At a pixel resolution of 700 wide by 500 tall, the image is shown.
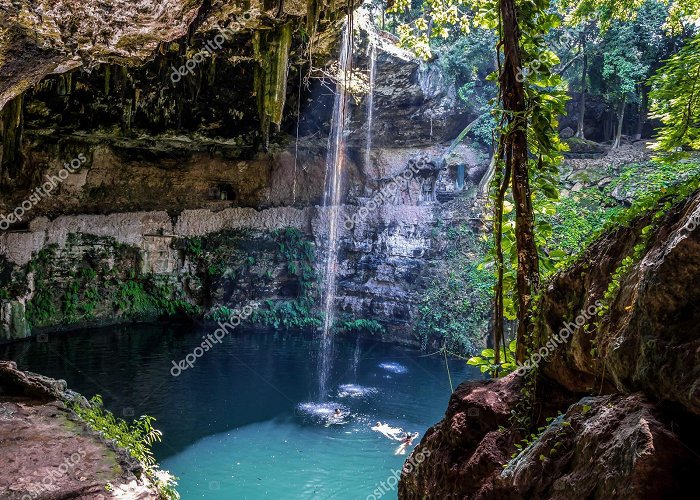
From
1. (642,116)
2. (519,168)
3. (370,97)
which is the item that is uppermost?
(642,116)

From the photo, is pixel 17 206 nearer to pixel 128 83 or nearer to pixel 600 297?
pixel 128 83

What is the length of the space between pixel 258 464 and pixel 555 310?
19.5ft

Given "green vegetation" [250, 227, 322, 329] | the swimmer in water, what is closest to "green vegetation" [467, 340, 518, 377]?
the swimmer in water

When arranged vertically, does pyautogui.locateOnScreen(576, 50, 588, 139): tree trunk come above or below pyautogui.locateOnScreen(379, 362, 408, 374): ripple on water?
above

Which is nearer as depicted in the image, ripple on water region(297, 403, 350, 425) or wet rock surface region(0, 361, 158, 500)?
wet rock surface region(0, 361, 158, 500)

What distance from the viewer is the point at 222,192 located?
15.4 meters

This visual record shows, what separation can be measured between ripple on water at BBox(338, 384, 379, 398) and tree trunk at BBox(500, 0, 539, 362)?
7.69 metres

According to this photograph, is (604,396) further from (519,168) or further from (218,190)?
(218,190)

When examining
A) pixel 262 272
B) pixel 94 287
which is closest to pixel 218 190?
pixel 262 272

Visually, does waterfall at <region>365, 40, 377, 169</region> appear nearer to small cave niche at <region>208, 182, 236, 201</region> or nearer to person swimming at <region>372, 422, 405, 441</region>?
small cave niche at <region>208, 182, 236, 201</region>

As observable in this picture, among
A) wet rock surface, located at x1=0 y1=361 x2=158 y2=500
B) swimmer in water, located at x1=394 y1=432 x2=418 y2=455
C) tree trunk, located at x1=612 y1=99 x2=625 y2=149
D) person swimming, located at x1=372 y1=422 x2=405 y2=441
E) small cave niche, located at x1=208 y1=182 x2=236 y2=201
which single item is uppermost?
tree trunk, located at x1=612 y1=99 x2=625 y2=149

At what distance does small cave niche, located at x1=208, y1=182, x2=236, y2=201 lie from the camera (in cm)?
1530

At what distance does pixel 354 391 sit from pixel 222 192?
7931 millimetres

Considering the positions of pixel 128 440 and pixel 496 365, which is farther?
pixel 128 440
